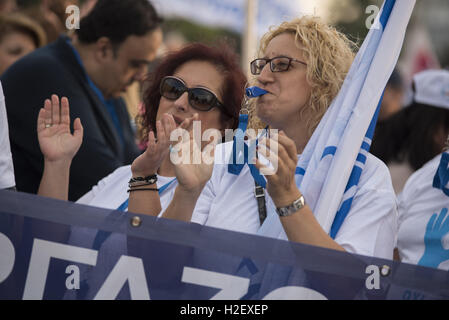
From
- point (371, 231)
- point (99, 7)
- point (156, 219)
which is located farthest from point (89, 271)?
point (99, 7)

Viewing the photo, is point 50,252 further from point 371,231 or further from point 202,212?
point 371,231

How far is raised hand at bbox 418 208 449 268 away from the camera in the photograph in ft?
7.95

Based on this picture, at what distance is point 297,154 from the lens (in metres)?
2.23

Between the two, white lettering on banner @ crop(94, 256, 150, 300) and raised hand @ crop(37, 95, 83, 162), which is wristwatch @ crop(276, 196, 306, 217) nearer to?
white lettering on banner @ crop(94, 256, 150, 300)

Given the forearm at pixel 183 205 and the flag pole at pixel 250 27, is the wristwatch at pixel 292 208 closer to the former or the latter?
the forearm at pixel 183 205

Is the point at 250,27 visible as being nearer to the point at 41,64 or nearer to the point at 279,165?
the point at 41,64

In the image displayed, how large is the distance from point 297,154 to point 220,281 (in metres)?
0.67

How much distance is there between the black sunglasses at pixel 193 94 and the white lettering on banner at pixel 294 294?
1.08m

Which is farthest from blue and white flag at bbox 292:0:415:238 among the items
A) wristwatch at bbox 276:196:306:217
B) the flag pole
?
the flag pole

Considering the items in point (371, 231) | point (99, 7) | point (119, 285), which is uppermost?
point (99, 7)

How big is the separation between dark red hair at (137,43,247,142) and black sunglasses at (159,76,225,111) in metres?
0.07

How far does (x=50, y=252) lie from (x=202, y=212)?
23.5 inches

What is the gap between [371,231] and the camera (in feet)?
6.25
